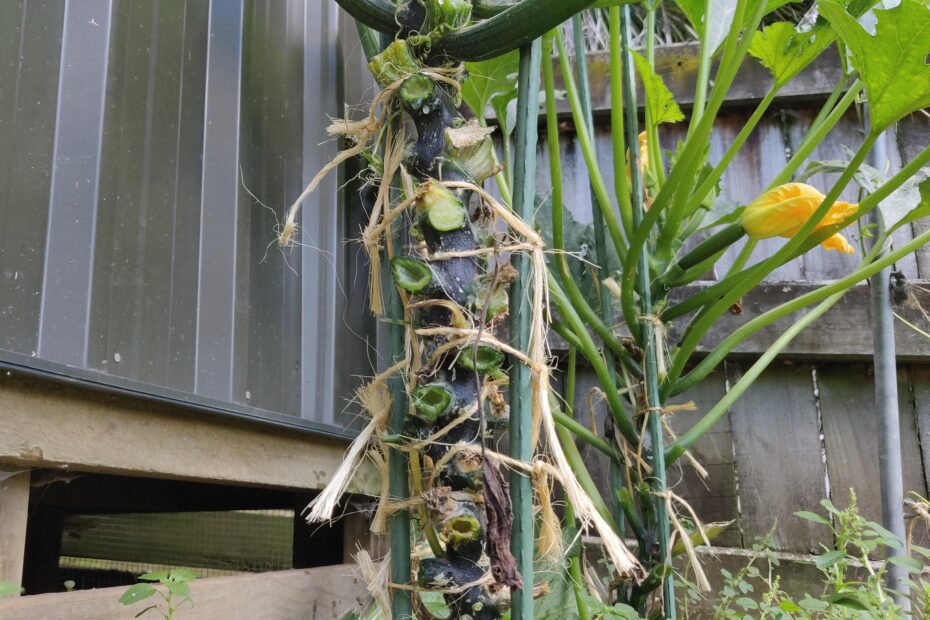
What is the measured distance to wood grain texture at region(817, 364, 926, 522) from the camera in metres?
1.43

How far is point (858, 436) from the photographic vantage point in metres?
1.46

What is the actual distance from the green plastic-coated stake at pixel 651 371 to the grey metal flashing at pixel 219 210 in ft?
1.77

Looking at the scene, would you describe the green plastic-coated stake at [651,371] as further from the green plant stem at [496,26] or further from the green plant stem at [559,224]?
the green plant stem at [496,26]

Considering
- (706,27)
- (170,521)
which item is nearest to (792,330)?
(706,27)

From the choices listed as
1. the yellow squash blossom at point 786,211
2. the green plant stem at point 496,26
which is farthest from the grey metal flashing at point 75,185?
the yellow squash blossom at point 786,211

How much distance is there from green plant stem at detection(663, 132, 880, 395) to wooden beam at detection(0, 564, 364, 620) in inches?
18.2

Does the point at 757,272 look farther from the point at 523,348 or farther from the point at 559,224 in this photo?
the point at 523,348

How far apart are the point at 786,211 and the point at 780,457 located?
0.76 meters

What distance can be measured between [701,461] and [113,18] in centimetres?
132

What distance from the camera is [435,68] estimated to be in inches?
20.8

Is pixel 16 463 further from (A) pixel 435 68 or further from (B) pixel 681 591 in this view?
(B) pixel 681 591

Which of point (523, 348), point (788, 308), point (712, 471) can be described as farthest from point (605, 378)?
point (712, 471)

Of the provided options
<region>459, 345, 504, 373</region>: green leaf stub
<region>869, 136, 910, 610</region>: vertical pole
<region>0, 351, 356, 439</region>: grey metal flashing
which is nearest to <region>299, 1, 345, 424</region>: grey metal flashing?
<region>0, 351, 356, 439</region>: grey metal flashing

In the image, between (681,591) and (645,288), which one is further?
(681,591)
